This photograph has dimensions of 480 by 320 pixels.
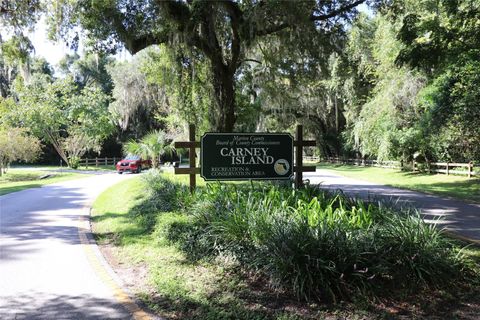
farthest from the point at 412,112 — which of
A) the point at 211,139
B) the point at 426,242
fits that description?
the point at 426,242

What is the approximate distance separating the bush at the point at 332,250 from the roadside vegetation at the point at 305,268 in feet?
0.04

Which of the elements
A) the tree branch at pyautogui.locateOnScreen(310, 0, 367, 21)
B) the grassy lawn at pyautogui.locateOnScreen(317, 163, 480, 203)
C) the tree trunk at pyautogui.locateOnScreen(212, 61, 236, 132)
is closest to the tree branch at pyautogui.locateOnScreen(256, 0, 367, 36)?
the tree branch at pyautogui.locateOnScreen(310, 0, 367, 21)

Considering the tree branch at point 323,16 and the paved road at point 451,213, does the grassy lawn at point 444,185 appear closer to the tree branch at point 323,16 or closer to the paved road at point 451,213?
the paved road at point 451,213

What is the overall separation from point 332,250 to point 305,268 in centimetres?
44

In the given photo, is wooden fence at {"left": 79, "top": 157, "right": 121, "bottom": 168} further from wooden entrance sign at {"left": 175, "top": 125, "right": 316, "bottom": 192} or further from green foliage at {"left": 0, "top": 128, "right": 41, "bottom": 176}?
wooden entrance sign at {"left": 175, "top": 125, "right": 316, "bottom": 192}

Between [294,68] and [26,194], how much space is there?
38.2 feet

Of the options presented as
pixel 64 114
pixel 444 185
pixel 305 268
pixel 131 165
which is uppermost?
pixel 64 114

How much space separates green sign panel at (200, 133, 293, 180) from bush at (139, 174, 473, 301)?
7.37ft

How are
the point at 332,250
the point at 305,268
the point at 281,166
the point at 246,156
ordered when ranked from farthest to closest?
the point at 281,166
the point at 246,156
the point at 332,250
the point at 305,268

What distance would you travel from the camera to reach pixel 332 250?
521cm

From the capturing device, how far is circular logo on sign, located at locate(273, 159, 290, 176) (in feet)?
31.0

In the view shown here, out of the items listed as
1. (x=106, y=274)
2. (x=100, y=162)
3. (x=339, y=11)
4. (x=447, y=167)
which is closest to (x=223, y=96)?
(x=339, y=11)

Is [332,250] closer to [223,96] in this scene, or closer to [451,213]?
[451,213]

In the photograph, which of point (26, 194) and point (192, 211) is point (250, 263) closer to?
point (192, 211)
